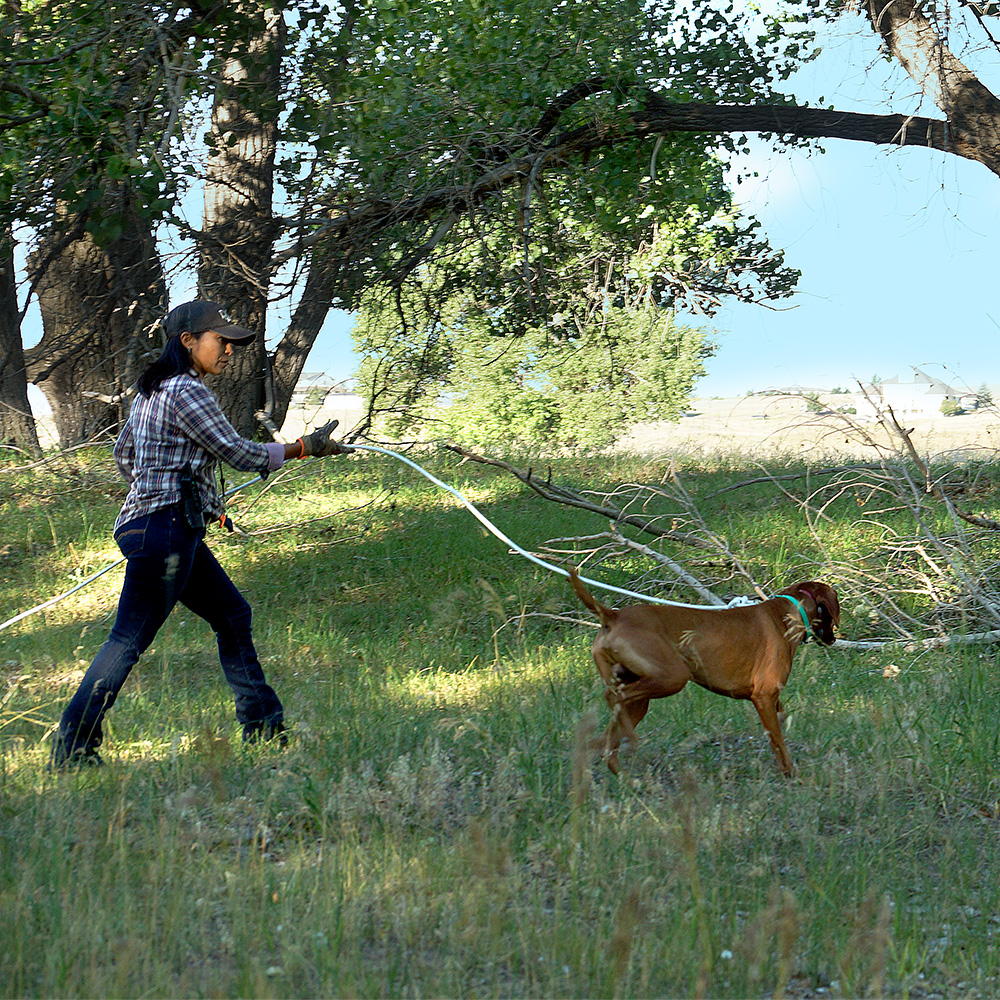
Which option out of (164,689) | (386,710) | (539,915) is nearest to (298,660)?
(164,689)

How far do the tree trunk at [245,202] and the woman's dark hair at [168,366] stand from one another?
13.6 ft

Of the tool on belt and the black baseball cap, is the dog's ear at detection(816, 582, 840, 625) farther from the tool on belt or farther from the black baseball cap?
the black baseball cap

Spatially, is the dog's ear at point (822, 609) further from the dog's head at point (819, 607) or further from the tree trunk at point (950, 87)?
the tree trunk at point (950, 87)

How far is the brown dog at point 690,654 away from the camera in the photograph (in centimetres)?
424

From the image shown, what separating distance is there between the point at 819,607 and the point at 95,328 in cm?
971

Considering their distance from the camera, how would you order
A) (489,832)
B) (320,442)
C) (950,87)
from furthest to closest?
(950,87) < (320,442) < (489,832)

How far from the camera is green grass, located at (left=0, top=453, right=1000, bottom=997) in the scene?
288 cm

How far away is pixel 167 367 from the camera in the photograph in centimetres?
474

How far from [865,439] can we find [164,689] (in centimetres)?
438

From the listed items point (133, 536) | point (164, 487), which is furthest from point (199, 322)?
point (133, 536)

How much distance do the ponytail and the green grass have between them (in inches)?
60.9

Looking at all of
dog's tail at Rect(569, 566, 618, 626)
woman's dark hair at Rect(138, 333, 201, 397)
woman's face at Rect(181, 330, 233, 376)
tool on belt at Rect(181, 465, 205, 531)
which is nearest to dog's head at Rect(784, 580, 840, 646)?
dog's tail at Rect(569, 566, 618, 626)

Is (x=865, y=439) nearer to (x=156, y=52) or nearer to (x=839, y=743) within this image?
(x=839, y=743)

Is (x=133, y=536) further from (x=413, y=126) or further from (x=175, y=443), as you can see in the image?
(x=413, y=126)
